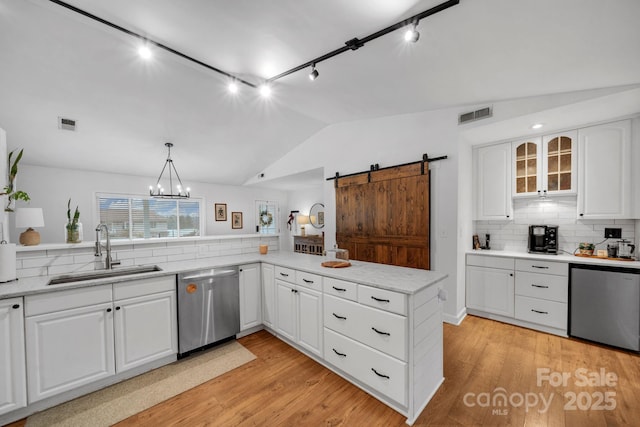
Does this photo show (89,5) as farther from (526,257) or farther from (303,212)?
(303,212)

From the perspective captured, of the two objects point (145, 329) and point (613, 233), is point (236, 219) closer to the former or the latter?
point (145, 329)

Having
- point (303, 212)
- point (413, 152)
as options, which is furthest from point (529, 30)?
point (303, 212)

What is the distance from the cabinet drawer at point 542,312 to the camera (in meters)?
2.80

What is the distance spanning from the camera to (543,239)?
329cm

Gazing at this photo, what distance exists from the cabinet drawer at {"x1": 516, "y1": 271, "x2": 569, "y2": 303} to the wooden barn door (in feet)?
3.60

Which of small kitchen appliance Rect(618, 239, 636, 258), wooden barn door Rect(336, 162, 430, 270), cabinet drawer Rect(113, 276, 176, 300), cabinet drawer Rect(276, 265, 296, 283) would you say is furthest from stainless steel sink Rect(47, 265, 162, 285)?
small kitchen appliance Rect(618, 239, 636, 258)

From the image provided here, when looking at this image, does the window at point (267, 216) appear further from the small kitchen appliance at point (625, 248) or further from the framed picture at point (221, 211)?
the small kitchen appliance at point (625, 248)

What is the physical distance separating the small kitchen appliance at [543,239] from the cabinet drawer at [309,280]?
3036 mm

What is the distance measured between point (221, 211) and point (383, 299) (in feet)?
19.9

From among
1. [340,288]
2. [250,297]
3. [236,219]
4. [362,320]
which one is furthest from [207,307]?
[236,219]

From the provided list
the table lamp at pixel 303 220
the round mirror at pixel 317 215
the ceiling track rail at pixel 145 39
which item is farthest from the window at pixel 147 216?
the ceiling track rail at pixel 145 39

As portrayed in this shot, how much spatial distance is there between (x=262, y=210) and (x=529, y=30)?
709 centimetres

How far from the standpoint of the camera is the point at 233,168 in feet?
18.9

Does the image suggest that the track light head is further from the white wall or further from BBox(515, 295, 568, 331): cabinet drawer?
the white wall
